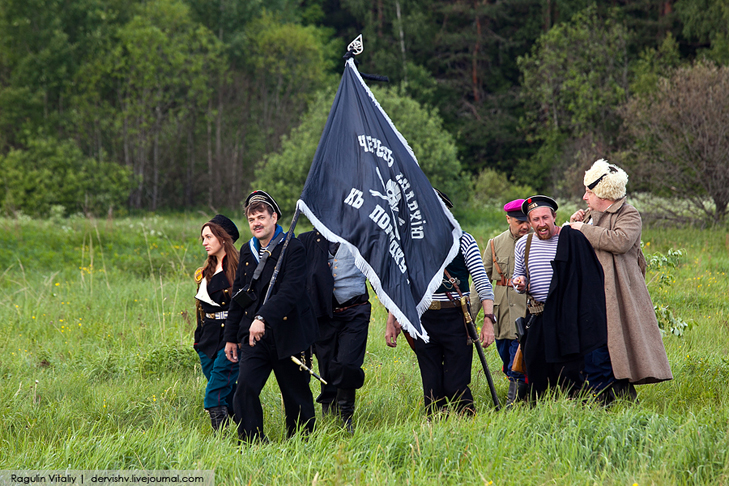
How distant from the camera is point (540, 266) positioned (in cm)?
543

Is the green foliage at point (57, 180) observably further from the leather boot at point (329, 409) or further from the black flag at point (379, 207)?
the black flag at point (379, 207)

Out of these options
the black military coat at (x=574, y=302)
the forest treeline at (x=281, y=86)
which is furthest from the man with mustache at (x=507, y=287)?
the forest treeline at (x=281, y=86)

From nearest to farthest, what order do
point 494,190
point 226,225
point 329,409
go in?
point 329,409 → point 226,225 → point 494,190

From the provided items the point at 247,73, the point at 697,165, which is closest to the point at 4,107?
the point at 247,73

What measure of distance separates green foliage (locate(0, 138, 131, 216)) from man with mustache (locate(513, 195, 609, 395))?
27.5m

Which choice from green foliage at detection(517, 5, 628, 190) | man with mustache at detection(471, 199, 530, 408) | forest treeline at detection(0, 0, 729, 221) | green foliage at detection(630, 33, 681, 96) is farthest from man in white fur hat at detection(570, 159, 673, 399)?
green foliage at detection(517, 5, 628, 190)

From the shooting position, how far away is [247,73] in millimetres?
43594

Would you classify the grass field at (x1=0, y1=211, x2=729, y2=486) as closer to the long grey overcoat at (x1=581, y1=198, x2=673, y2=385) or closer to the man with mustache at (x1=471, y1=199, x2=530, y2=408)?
the long grey overcoat at (x1=581, y1=198, x2=673, y2=385)

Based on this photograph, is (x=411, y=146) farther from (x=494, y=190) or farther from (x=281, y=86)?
(x=281, y=86)

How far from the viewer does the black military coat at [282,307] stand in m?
4.82

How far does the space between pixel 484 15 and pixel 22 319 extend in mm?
38930

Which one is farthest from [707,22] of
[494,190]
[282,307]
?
[282,307]

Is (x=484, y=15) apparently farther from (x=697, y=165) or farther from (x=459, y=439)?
(x=459, y=439)

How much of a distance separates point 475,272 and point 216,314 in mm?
2082
